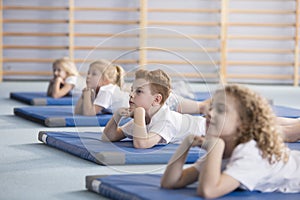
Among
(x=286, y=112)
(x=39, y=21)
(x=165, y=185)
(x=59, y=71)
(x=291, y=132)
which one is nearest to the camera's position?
(x=165, y=185)

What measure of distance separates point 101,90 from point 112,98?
21cm

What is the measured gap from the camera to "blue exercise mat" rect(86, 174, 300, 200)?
10.2 feet

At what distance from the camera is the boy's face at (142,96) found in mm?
4348

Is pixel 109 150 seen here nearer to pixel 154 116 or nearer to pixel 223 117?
pixel 154 116

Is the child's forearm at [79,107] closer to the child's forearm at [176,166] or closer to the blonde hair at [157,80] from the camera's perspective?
the blonde hair at [157,80]

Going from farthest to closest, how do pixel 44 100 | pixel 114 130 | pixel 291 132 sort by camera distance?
pixel 44 100
pixel 291 132
pixel 114 130

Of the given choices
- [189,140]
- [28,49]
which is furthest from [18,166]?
[28,49]

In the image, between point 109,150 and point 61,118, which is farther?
point 61,118

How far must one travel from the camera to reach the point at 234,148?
125 inches

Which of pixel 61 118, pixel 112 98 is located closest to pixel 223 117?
pixel 112 98

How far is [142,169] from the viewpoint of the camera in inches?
161

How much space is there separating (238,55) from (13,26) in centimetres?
384

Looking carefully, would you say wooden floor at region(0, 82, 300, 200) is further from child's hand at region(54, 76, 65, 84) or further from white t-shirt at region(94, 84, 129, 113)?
child's hand at region(54, 76, 65, 84)

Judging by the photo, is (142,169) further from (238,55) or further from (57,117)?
(238,55)
